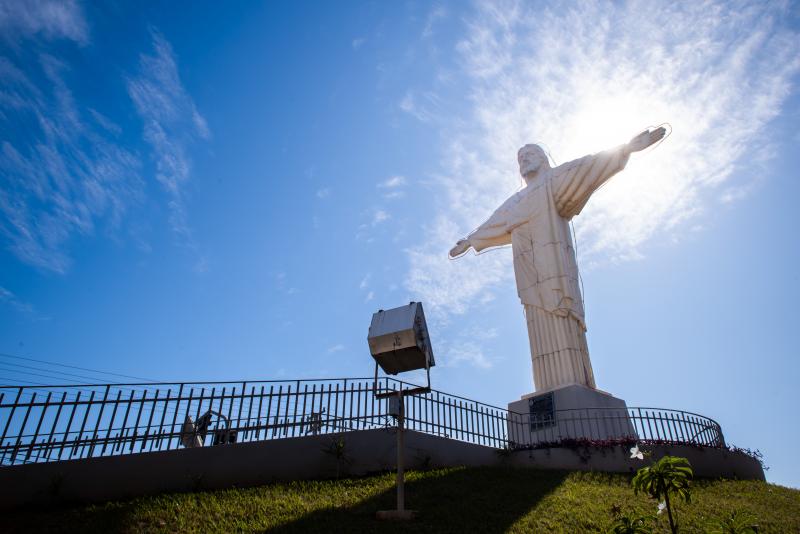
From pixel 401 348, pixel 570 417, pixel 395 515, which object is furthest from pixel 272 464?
pixel 570 417

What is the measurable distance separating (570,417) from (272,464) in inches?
298

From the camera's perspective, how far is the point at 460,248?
1906 centimetres

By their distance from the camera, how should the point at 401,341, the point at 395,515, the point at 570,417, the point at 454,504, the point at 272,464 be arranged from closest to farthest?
the point at 395,515 → the point at 401,341 → the point at 454,504 → the point at 272,464 → the point at 570,417

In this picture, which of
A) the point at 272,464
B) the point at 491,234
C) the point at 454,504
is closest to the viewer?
the point at 454,504

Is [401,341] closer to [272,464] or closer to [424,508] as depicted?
[424,508]

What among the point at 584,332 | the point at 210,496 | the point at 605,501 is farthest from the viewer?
Answer: the point at 584,332

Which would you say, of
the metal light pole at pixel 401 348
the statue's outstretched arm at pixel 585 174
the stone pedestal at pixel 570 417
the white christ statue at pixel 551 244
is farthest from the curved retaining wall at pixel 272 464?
the statue's outstretched arm at pixel 585 174

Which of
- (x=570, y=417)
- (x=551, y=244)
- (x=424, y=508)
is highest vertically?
A: (x=551, y=244)

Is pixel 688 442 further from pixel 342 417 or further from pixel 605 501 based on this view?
pixel 342 417

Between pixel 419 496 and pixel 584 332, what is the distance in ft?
28.2

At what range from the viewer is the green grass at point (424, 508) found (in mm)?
7227

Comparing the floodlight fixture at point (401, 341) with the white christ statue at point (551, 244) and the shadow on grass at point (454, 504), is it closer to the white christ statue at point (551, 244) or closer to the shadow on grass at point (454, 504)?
the shadow on grass at point (454, 504)

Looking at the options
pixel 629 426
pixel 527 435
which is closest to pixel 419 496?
pixel 527 435

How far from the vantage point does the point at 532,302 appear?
16.3 m
